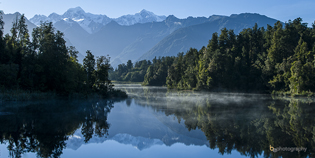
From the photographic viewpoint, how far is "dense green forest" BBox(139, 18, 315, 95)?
69.4m

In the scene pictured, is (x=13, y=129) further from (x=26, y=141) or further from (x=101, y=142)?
(x=101, y=142)

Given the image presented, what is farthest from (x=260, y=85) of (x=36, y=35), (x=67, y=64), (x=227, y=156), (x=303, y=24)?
(x=227, y=156)

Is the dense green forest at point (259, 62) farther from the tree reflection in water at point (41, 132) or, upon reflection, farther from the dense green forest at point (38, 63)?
the tree reflection in water at point (41, 132)

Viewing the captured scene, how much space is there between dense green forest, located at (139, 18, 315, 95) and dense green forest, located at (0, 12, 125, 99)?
51020 mm

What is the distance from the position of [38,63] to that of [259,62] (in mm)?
69567

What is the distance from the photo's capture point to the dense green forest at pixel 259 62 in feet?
228

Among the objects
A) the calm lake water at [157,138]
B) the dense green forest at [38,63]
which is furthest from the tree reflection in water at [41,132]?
the dense green forest at [38,63]

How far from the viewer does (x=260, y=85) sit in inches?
3297

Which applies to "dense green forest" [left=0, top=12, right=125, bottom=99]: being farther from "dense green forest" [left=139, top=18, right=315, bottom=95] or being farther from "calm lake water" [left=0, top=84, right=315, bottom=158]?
"dense green forest" [left=139, top=18, right=315, bottom=95]

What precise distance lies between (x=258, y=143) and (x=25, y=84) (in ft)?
154

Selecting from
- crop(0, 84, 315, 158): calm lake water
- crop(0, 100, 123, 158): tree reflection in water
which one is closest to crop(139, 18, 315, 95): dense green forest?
crop(0, 84, 315, 158): calm lake water

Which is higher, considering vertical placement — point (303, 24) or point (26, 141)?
point (303, 24)

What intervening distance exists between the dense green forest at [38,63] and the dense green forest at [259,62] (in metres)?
51.0

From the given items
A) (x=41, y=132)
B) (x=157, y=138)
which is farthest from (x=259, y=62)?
(x=41, y=132)
